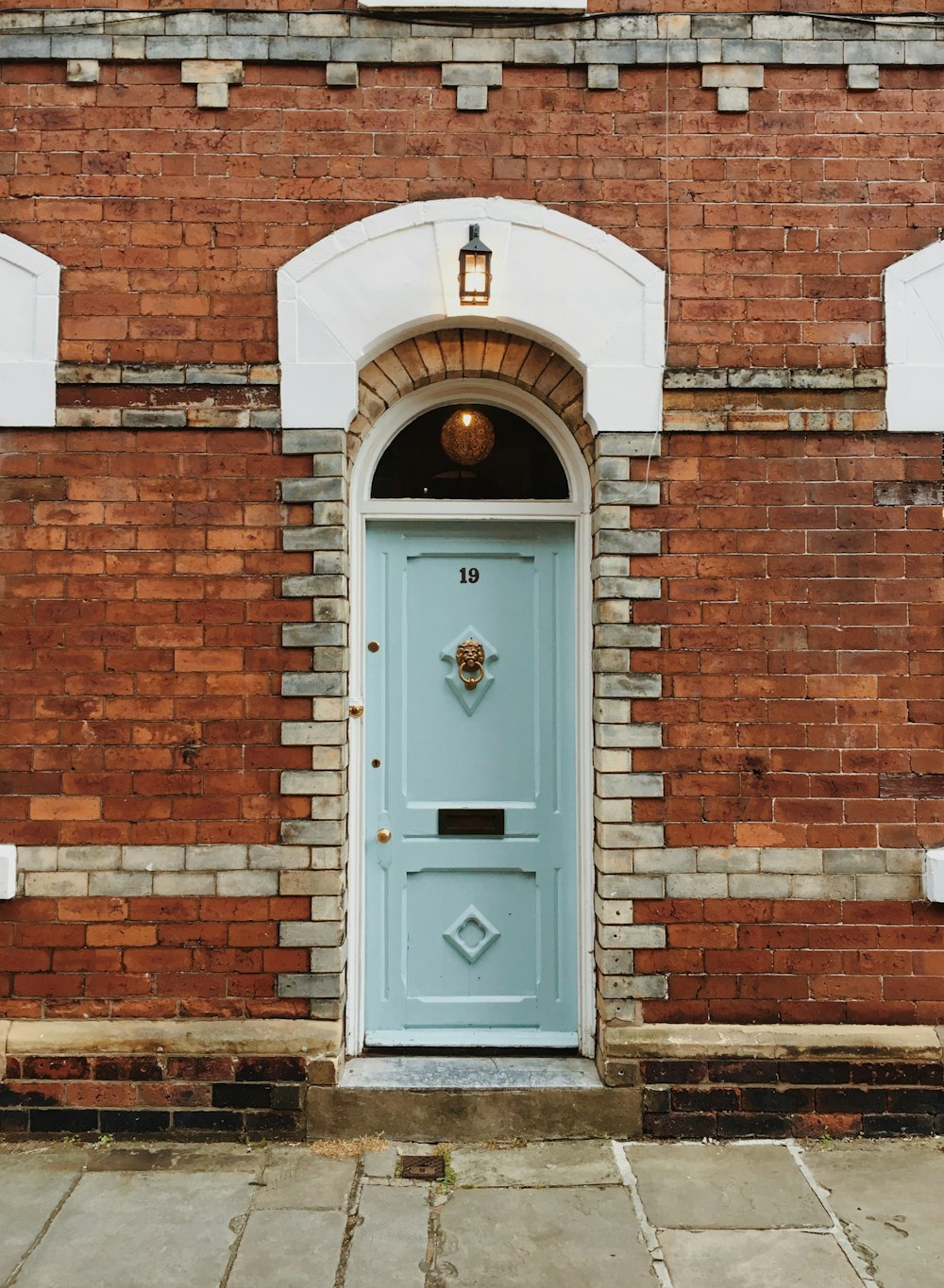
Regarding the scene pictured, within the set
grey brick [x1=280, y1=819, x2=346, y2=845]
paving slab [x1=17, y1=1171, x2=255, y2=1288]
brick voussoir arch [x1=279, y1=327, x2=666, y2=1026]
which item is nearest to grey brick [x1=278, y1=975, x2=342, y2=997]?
brick voussoir arch [x1=279, y1=327, x2=666, y2=1026]

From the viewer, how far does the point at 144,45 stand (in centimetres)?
382

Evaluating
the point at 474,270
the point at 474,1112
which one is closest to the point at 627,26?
the point at 474,270

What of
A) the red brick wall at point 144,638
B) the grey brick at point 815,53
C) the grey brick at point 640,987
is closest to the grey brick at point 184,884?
the red brick wall at point 144,638

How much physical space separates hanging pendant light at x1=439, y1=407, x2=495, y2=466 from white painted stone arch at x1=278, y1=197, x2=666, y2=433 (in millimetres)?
503

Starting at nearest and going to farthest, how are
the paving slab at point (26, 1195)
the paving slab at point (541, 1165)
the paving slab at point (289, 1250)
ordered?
the paving slab at point (289, 1250)
the paving slab at point (26, 1195)
the paving slab at point (541, 1165)

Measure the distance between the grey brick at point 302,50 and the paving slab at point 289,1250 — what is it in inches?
117

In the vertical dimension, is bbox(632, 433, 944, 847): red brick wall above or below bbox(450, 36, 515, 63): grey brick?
below

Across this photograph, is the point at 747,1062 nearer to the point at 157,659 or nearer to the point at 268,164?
the point at 157,659

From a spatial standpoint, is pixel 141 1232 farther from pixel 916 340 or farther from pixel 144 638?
pixel 916 340

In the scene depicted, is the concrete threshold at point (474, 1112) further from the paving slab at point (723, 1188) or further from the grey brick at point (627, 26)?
the grey brick at point (627, 26)

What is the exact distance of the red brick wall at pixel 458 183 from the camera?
383 cm

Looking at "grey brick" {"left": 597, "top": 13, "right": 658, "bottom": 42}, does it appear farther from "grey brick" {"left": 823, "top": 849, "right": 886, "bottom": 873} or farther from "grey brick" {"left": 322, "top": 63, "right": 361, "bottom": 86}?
"grey brick" {"left": 823, "top": 849, "right": 886, "bottom": 873}

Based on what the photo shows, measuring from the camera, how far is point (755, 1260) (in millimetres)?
2945

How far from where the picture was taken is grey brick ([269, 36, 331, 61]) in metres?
3.81
